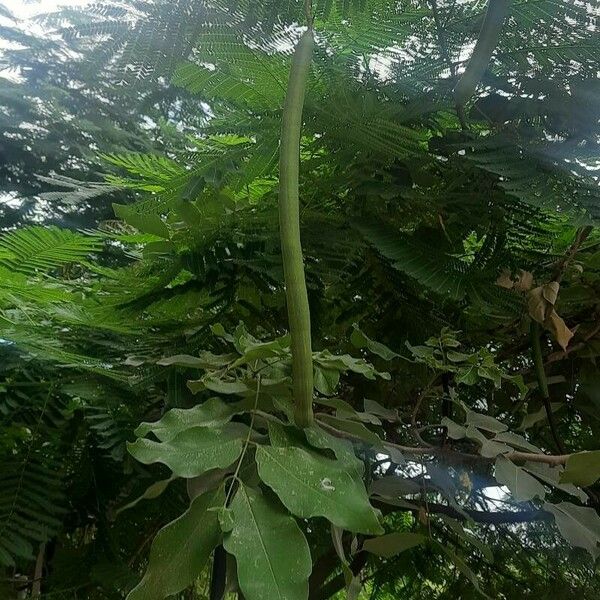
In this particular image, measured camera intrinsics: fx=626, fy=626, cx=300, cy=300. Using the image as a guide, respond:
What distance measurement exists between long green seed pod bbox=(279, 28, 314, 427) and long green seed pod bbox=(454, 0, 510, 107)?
23cm

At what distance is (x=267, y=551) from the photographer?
21cm

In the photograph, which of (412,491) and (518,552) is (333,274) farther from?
(518,552)

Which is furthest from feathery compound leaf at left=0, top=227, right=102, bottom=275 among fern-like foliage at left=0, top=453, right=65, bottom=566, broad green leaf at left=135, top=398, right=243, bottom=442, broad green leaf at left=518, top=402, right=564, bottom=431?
broad green leaf at left=518, top=402, right=564, bottom=431

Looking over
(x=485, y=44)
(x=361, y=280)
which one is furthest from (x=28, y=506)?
(x=485, y=44)

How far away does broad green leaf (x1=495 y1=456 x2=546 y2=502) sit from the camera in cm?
30

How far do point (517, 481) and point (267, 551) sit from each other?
15cm

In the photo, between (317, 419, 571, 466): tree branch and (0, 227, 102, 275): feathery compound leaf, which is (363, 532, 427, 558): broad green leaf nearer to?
(317, 419, 571, 466): tree branch

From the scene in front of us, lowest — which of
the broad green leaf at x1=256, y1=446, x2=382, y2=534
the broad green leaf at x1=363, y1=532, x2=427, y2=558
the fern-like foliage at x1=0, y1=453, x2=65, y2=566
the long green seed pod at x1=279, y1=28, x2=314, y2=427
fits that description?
the fern-like foliage at x1=0, y1=453, x2=65, y2=566

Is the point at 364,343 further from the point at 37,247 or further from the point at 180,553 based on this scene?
the point at 37,247

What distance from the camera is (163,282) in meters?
0.47

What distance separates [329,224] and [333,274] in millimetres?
A: 47

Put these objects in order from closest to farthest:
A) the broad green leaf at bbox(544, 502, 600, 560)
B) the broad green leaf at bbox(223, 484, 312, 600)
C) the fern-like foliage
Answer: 1. the broad green leaf at bbox(223, 484, 312, 600)
2. the broad green leaf at bbox(544, 502, 600, 560)
3. the fern-like foliage

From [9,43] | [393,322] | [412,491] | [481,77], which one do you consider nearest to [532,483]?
[412,491]

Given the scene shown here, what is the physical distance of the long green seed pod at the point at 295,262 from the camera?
246 millimetres
